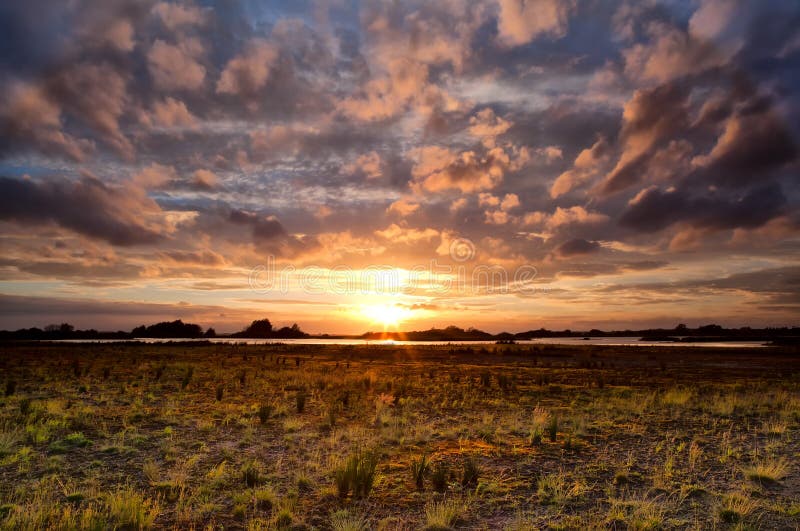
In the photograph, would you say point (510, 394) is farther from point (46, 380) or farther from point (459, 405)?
point (46, 380)

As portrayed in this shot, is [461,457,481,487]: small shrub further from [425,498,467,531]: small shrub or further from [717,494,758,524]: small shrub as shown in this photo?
[717,494,758,524]: small shrub

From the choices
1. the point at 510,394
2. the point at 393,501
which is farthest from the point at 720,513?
the point at 510,394

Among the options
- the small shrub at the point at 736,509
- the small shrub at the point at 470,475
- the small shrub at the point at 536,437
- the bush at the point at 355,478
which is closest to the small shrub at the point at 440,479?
the small shrub at the point at 470,475

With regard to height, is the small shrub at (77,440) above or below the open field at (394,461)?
above

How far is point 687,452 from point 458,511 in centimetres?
789

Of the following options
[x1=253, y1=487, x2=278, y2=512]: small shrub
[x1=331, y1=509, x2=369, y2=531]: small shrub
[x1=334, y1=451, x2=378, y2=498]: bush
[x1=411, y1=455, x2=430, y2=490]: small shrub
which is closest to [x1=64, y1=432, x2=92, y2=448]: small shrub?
[x1=253, y1=487, x2=278, y2=512]: small shrub

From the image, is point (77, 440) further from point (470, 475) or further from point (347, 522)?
point (470, 475)

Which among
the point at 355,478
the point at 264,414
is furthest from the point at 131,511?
the point at 264,414

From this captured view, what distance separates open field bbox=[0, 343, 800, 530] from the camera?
8.19 metres

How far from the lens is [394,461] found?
11812 millimetres

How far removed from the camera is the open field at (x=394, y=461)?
8188 mm

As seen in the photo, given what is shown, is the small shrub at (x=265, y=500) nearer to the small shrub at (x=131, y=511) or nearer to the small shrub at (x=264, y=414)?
the small shrub at (x=131, y=511)

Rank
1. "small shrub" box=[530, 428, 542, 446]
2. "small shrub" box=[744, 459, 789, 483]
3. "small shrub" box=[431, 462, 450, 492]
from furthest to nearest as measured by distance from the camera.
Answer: "small shrub" box=[530, 428, 542, 446], "small shrub" box=[744, 459, 789, 483], "small shrub" box=[431, 462, 450, 492]

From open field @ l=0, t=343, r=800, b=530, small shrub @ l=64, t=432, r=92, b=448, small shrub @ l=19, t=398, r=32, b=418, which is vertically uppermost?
small shrub @ l=19, t=398, r=32, b=418
